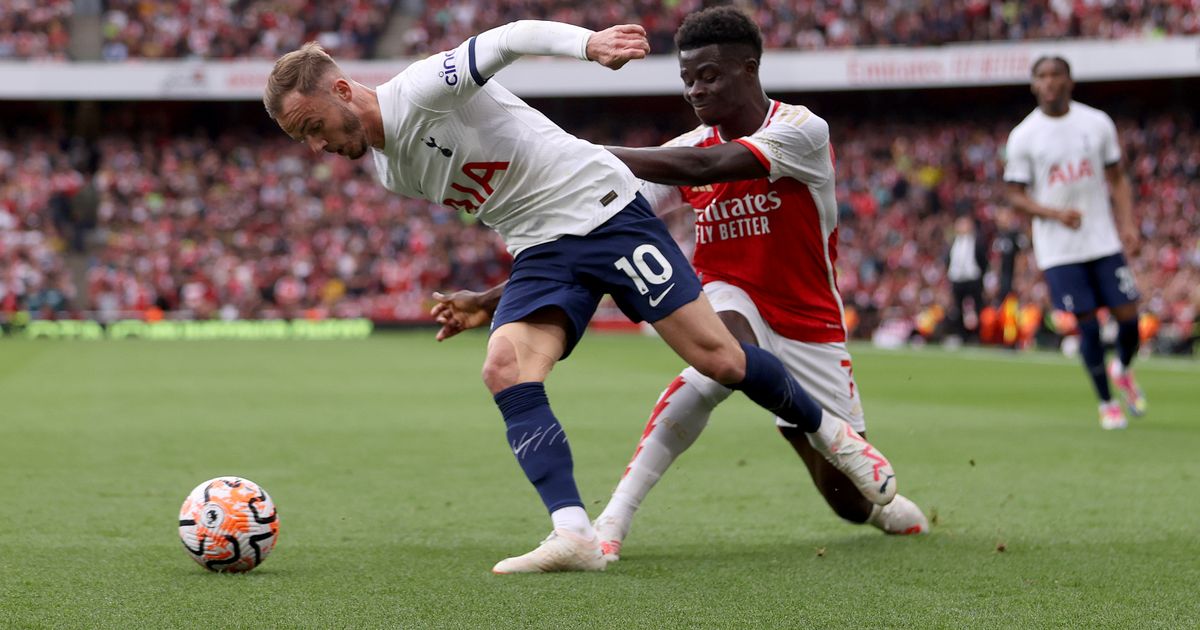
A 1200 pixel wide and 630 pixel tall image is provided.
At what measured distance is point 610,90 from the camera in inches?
1423

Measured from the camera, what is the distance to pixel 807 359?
17.9 feet

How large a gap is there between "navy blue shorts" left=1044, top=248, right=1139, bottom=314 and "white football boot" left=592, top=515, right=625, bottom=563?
5.51 metres

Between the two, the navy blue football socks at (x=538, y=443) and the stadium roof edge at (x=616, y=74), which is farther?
the stadium roof edge at (x=616, y=74)

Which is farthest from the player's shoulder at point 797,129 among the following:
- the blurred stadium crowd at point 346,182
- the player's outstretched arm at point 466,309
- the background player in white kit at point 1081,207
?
the blurred stadium crowd at point 346,182

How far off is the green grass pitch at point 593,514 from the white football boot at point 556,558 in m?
0.05

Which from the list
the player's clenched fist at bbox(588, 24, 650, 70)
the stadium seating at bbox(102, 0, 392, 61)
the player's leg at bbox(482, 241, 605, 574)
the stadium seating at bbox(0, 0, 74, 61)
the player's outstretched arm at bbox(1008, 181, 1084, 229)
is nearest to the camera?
the player's clenched fist at bbox(588, 24, 650, 70)

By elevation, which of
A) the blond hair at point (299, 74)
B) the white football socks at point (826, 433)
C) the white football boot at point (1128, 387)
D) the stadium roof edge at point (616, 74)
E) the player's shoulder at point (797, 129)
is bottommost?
the stadium roof edge at point (616, 74)

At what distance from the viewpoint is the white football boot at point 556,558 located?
4.53m

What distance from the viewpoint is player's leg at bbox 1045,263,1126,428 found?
9594mm

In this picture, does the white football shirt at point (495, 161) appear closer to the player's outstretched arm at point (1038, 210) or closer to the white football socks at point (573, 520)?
the white football socks at point (573, 520)

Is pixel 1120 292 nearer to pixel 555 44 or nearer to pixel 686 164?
pixel 686 164

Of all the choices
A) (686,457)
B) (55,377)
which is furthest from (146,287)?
(686,457)

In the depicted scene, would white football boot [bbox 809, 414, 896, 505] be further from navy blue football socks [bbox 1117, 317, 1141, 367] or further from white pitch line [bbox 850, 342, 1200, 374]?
white pitch line [bbox 850, 342, 1200, 374]

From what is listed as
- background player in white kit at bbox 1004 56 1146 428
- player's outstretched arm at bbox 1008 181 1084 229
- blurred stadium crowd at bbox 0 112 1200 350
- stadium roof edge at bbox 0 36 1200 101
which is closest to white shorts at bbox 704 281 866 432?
player's outstretched arm at bbox 1008 181 1084 229
